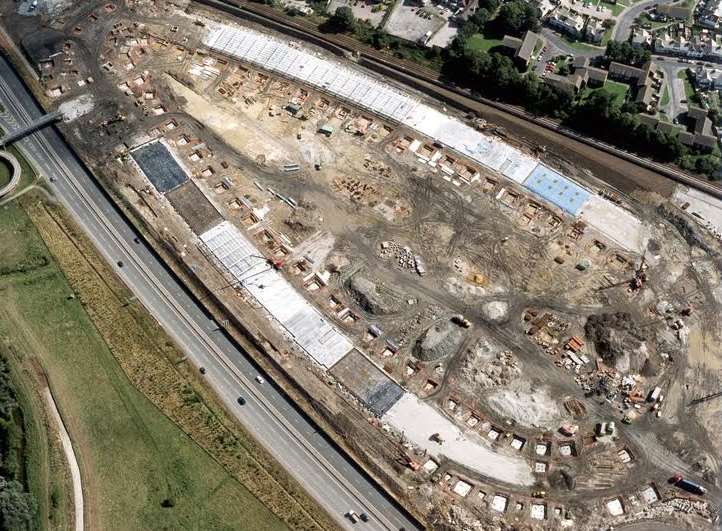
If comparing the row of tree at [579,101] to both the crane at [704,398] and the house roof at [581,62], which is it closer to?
the house roof at [581,62]

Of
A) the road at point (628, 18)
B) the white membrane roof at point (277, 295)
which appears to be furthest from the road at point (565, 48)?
the white membrane roof at point (277, 295)

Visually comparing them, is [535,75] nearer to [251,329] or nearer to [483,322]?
[483,322]

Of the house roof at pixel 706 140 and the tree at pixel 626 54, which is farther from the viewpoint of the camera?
the tree at pixel 626 54

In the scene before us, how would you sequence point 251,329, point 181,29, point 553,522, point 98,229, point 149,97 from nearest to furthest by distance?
1. point 553,522
2. point 251,329
3. point 98,229
4. point 149,97
5. point 181,29

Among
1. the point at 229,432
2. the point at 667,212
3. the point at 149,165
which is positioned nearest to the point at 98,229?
the point at 149,165

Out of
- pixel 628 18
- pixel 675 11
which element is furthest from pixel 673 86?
pixel 675 11

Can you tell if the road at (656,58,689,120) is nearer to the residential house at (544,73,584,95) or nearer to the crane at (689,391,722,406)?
the residential house at (544,73,584,95)
